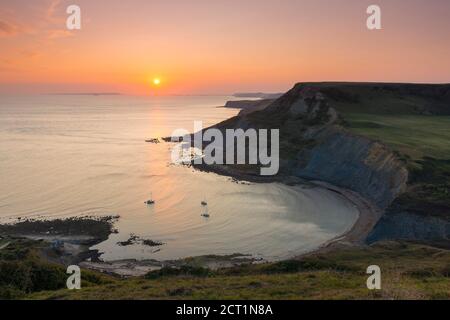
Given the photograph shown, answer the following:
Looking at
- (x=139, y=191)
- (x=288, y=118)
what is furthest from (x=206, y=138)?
Answer: (x=139, y=191)

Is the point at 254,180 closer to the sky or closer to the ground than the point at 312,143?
closer to the ground

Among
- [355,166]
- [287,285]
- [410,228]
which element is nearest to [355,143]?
[355,166]

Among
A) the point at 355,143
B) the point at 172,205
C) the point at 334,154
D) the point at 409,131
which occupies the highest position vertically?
the point at 409,131

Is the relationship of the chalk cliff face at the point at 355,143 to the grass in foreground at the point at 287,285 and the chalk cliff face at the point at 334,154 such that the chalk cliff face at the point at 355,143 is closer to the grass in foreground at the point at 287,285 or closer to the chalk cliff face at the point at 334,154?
the chalk cliff face at the point at 334,154

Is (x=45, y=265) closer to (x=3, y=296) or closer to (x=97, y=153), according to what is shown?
(x=3, y=296)
